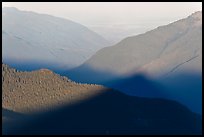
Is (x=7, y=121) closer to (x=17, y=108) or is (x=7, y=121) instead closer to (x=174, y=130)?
(x=17, y=108)

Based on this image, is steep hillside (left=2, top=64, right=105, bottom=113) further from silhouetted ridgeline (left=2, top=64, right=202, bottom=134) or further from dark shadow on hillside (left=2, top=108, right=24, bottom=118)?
dark shadow on hillside (left=2, top=108, right=24, bottom=118)

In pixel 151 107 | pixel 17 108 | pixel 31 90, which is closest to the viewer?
pixel 17 108

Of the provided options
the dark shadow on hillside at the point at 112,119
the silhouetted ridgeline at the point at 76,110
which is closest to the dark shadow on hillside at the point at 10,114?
the silhouetted ridgeline at the point at 76,110

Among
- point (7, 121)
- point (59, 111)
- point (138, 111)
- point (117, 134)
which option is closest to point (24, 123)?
point (7, 121)

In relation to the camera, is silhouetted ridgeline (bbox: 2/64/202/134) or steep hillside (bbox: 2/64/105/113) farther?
steep hillside (bbox: 2/64/105/113)

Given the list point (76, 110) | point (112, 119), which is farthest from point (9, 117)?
point (112, 119)

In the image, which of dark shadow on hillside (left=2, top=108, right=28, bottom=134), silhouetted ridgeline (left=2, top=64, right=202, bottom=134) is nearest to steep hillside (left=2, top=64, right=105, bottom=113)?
silhouetted ridgeline (left=2, top=64, right=202, bottom=134)

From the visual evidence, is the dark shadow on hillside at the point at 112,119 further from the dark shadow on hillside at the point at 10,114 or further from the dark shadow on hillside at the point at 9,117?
the dark shadow on hillside at the point at 10,114

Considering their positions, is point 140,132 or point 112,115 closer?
point 140,132
